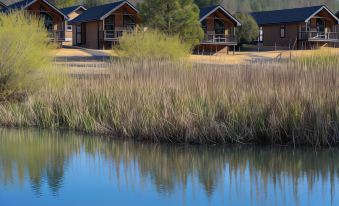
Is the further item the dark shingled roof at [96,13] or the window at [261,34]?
the window at [261,34]

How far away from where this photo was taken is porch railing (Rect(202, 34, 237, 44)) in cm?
4558

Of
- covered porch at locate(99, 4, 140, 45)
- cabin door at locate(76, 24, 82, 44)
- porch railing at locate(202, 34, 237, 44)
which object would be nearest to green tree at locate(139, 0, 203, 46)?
covered porch at locate(99, 4, 140, 45)

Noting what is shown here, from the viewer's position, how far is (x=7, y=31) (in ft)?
57.1

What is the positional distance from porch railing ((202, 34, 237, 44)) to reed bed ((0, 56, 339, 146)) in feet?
97.6

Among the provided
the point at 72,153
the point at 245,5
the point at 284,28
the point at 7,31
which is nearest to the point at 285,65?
the point at 72,153

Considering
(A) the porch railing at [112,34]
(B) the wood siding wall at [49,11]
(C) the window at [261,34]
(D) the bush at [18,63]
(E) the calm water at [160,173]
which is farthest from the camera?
(C) the window at [261,34]

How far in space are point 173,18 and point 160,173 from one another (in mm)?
23771

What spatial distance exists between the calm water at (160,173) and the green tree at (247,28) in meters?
39.9

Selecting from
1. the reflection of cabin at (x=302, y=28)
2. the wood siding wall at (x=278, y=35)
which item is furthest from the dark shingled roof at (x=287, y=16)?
the wood siding wall at (x=278, y=35)

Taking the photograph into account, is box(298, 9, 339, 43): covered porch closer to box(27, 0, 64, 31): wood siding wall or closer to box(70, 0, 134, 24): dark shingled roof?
box(70, 0, 134, 24): dark shingled roof

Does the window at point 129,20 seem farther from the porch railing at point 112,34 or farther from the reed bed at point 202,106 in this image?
the reed bed at point 202,106

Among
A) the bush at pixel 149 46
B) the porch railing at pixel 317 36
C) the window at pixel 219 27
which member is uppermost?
the window at pixel 219 27

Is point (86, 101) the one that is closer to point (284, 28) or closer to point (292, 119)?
point (292, 119)

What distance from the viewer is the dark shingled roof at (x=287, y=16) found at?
51172mm
